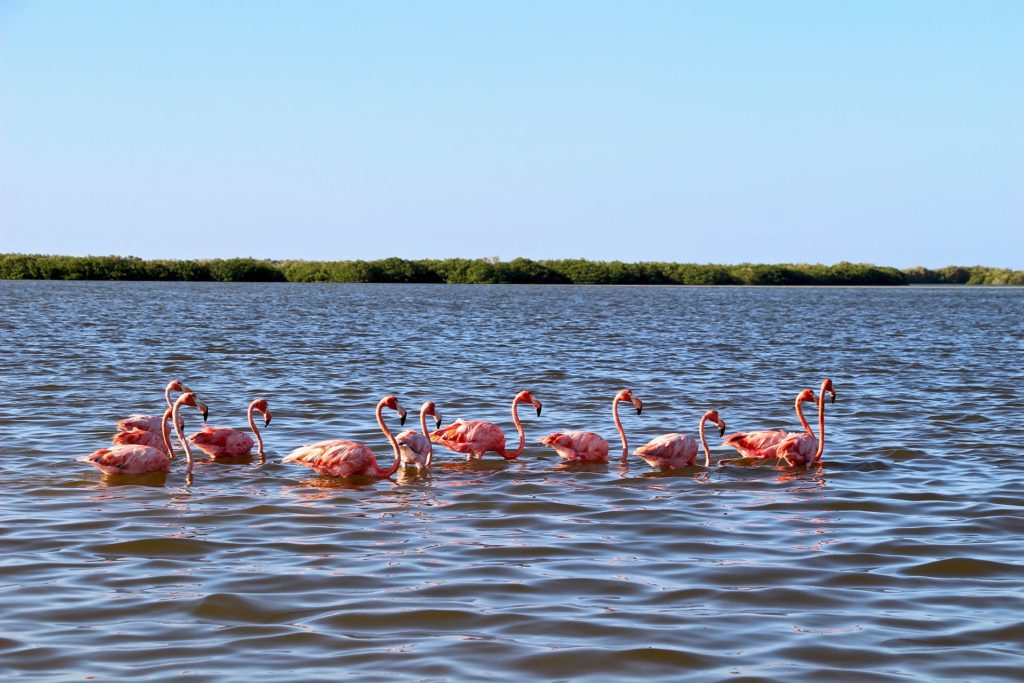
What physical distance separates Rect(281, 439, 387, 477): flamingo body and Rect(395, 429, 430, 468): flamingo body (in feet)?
1.83

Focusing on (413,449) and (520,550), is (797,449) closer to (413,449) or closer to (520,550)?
(413,449)

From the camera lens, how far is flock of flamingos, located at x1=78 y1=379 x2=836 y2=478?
39.0ft

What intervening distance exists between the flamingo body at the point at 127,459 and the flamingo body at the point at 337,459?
1.29m

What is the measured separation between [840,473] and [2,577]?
8.28 meters

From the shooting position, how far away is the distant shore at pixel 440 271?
3866 inches

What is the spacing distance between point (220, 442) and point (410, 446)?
2131 mm

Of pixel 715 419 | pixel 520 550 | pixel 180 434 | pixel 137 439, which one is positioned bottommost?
pixel 520 550

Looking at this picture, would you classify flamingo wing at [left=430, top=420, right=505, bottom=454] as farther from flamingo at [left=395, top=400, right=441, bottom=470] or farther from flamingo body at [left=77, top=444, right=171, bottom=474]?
flamingo body at [left=77, top=444, right=171, bottom=474]

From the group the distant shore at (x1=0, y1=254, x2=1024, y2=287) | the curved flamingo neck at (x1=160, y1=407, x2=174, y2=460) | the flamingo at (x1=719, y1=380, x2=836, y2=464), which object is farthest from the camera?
the distant shore at (x1=0, y1=254, x2=1024, y2=287)

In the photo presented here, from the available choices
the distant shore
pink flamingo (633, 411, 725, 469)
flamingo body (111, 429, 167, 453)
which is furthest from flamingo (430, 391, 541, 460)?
the distant shore

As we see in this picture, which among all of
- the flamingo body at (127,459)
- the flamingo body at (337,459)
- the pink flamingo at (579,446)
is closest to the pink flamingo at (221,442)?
the flamingo body at (127,459)

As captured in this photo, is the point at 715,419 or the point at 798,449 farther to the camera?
the point at 715,419

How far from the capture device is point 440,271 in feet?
366

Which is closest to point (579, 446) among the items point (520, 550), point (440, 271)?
point (520, 550)
